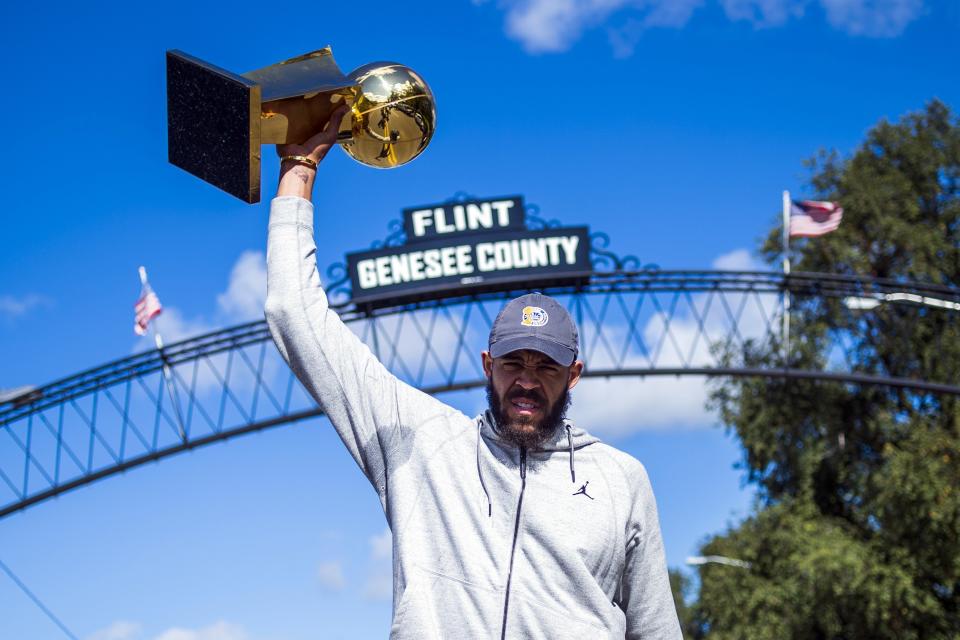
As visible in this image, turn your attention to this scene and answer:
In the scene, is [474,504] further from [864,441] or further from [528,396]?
[864,441]

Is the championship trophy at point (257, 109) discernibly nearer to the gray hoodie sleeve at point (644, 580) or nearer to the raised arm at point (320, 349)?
the raised arm at point (320, 349)

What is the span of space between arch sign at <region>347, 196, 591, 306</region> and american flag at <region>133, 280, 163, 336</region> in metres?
3.18

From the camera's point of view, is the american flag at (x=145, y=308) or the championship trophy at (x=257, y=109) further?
the american flag at (x=145, y=308)

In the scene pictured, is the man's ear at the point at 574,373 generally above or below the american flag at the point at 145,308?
below

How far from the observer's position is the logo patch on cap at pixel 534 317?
8.82 ft

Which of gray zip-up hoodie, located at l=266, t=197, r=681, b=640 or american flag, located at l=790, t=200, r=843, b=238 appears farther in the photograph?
american flag, located at l=790, t=200, r=843, b=238

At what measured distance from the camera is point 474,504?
2592 millimetres

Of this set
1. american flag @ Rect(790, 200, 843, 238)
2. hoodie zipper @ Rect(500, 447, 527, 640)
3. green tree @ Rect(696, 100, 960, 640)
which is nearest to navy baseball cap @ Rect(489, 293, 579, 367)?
hoodie zipper @ Rect(500, 447, 527, 640)

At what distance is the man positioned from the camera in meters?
2.50

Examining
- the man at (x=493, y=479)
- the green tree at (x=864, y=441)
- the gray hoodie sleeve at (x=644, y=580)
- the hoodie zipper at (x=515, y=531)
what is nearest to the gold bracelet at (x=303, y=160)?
the man at (x=493, y=479)

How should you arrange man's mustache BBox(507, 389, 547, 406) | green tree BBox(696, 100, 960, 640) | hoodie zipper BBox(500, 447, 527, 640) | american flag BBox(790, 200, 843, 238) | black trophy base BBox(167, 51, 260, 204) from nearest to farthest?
1. hoodie zipper BBox(500, 447, 527, 640)
2. black trophy base BBox(167, 51, 260, 204)
3. man's mustache BBox(507, 389, 547, 406)
4. american flag BBox(790, 200, 843, 238)
5. green tree BBox(696, 100, 960, 640)

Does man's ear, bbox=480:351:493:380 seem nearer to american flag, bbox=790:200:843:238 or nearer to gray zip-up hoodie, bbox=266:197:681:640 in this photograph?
gray zip-up hoodie, bbox=266:197:681:640

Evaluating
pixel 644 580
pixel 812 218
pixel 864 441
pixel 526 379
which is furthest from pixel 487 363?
pixel 864 441

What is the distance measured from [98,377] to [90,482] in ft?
5.30
